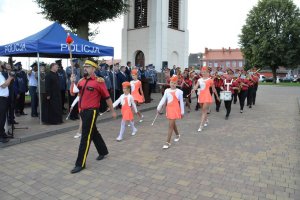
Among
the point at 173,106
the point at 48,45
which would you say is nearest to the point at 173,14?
the point at 48,45

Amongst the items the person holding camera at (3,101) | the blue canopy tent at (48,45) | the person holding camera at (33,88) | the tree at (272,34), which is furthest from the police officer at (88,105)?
the tree at (272,34)

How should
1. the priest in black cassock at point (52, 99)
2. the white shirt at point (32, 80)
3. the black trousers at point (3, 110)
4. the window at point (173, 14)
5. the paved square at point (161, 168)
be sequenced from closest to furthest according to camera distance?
the paved square at point (161, 168) < the black trousers at point (3, 110) < the priest in black cassock at point (52, 99) < the white shirt at point (32, 80) < the window at point (173, 14)

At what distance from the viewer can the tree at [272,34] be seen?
1786 inches

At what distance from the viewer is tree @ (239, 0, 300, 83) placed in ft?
149

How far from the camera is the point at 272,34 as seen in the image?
4597cm

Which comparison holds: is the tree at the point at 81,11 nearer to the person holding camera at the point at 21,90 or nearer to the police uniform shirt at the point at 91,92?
the person holding camera at the point at 21,90

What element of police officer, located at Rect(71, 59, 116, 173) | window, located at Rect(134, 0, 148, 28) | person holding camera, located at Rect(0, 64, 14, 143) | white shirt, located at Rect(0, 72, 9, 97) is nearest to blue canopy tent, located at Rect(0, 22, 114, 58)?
person holding camera, located at Rect(0, 64, 14, 143)

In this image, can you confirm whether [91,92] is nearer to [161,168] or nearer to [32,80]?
[161,168]

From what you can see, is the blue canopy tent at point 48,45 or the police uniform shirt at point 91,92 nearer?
the police uniform shirt at point 91,92

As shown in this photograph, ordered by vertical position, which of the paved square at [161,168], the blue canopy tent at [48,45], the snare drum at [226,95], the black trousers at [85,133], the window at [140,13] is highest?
the window at [140,13]

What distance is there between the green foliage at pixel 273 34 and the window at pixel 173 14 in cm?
2546

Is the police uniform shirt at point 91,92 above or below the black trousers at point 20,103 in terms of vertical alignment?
above

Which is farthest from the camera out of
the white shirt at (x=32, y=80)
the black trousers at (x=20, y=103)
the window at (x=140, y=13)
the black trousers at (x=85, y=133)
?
the window at (x=140, y=13)

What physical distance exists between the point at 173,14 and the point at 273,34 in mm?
28252
